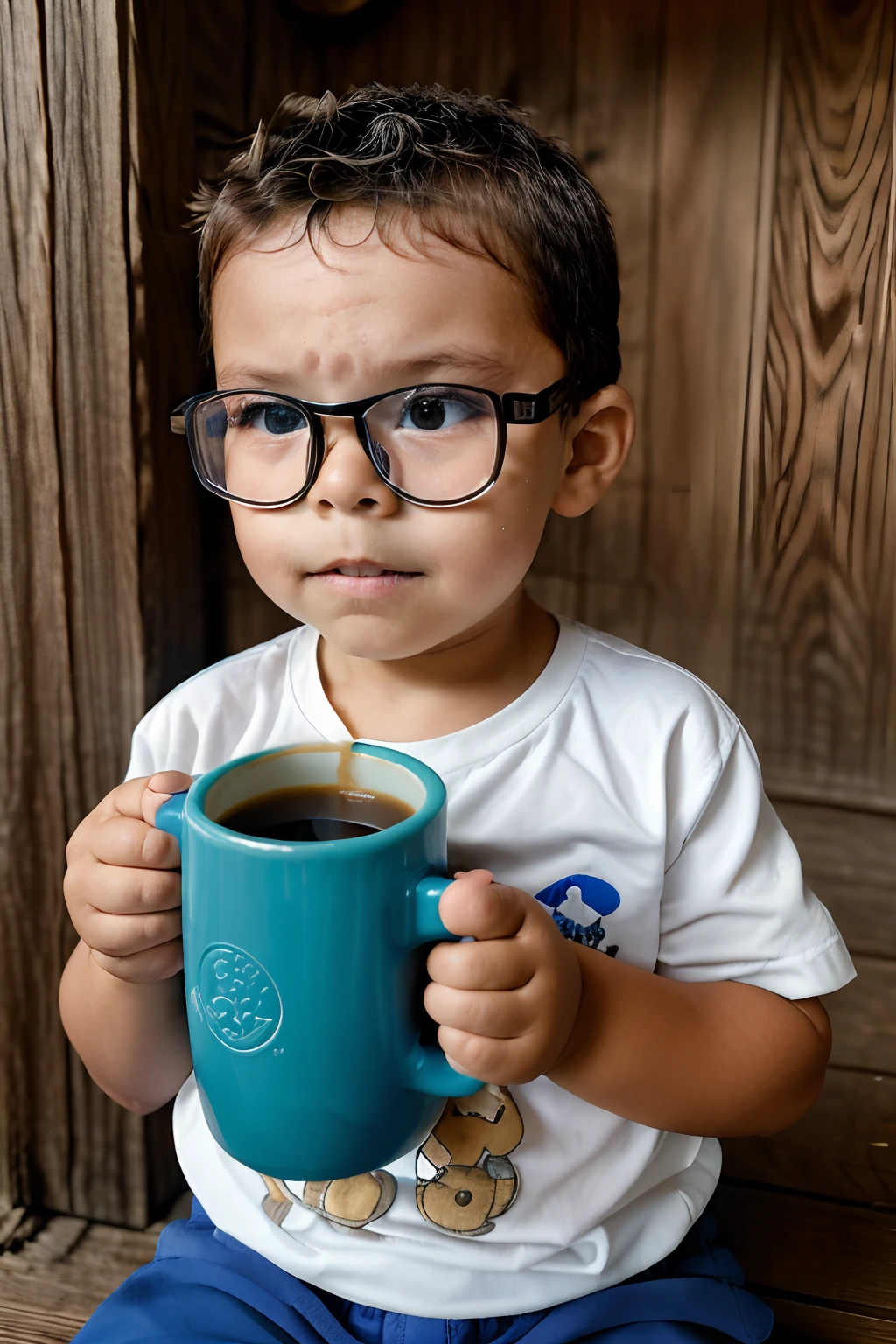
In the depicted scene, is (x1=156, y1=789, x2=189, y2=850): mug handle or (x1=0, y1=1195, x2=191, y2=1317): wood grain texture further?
(x1=0, y1=1195, x2=191, y2=1317): wood grain texture

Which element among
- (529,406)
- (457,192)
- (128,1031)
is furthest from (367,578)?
(128,1031)

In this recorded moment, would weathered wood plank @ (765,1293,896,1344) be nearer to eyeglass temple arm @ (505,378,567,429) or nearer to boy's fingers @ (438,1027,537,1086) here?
boy's fingers @ (438,1027,537,1086)

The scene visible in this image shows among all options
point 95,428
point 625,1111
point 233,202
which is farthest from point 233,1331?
point 233,202

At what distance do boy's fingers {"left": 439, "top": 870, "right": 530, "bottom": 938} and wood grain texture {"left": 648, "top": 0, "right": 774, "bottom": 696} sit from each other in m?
0.67

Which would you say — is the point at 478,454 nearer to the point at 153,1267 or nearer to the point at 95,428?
the point at 95,428

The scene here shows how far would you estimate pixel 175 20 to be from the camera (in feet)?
3.03

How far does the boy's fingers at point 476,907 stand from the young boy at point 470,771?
A: 0.04 meters

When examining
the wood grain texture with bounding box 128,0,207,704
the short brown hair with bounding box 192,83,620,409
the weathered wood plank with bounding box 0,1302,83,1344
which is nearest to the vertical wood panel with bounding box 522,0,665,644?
the short brown hair with bounding box 192,83,620,409

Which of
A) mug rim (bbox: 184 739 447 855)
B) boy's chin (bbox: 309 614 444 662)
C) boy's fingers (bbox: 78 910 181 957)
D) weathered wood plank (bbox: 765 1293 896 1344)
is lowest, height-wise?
weathered wood plank (bbox: 765 1293 896 1344)

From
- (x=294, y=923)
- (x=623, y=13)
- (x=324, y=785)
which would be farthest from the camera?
(x=623, y=13)

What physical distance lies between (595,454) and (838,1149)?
0.76 meters

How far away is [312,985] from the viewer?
59 centimetres

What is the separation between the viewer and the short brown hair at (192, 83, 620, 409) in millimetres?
759

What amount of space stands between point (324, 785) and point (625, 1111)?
0.29m
